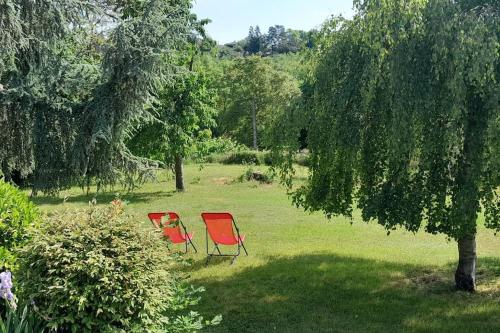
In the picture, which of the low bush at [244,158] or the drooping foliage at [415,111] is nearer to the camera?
the drooping foliage at [415,111]

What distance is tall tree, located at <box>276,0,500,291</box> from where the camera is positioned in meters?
5.90

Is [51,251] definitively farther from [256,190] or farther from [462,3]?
[256,190]

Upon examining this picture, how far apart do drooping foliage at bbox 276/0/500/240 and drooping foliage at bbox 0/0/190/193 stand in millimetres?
2622

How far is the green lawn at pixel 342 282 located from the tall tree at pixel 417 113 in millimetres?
1008

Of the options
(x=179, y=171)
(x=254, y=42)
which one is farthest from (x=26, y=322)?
(x=254, y=42)

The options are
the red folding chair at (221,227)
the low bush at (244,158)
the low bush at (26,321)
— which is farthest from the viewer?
the low bush at (244,158)

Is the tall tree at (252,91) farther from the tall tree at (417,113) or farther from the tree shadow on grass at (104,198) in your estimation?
the tall tree at (417,113)

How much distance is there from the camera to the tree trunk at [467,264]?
7.51 meters

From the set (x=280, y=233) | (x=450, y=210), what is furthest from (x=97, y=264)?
(x=280, y=233)

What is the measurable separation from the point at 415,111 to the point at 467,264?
290 cm

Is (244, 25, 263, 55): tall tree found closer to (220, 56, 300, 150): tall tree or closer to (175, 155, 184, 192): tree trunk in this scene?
(220, 56, 300, 150): tall tree

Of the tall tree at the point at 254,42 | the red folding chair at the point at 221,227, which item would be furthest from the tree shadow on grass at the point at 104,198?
the tall tree at the point at 254,42

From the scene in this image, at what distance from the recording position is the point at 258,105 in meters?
48.6

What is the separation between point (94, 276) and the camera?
145 inches
